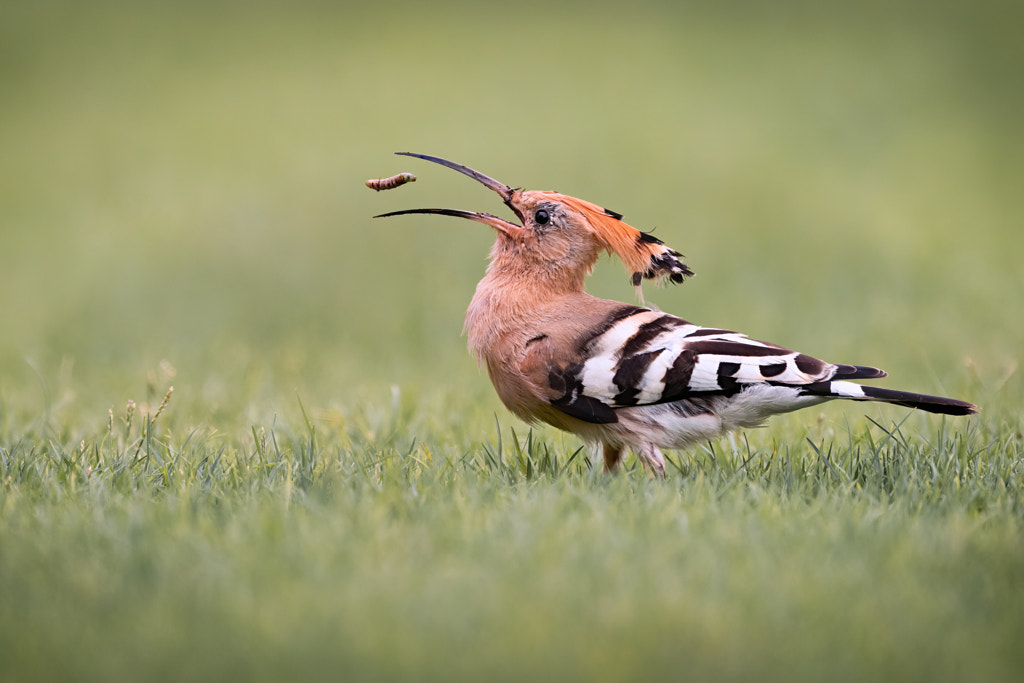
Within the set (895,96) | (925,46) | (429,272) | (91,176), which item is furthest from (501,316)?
(925,46)

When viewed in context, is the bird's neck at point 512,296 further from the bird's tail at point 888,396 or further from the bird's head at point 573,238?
the bird's tail at point 888,396

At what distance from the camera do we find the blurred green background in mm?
8062

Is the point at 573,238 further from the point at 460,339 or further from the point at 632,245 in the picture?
the point at 460,339

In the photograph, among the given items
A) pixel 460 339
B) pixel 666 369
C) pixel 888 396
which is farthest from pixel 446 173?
pixel 888 396

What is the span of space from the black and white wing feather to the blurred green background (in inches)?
75.0

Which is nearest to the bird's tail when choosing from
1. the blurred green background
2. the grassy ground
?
the grassy ground

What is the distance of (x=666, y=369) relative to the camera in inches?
159

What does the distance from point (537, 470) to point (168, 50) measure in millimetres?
12752

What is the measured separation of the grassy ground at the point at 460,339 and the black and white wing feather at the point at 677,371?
327 mm

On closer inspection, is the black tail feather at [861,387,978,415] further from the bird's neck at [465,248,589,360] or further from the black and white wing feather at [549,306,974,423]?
the bird's neck at [465,248,589,360]

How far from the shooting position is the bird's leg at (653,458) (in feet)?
13.4

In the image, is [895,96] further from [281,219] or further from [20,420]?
[20,420]

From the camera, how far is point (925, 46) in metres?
14.4

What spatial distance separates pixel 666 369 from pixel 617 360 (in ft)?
0.64
